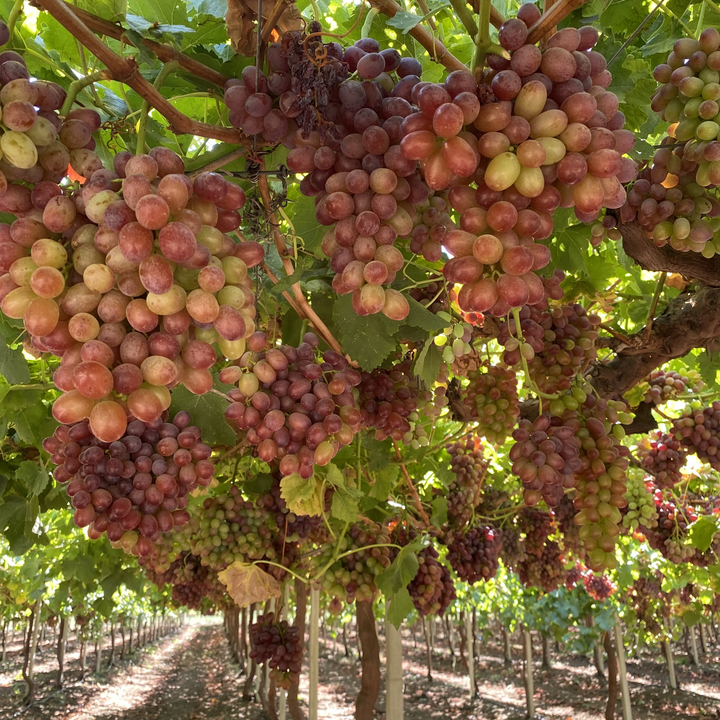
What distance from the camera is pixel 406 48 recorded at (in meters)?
1.76

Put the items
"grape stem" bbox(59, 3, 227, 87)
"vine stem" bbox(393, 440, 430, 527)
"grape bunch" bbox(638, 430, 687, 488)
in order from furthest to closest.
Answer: "grape bunch" bbox(638, 430, 687, 488), "vine stem" bbox(393, 440, 430, 527), "grape stem" bbox(59, 3, 227, 87)

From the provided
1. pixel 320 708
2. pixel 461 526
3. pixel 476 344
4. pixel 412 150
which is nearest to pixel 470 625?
pixel 320 708

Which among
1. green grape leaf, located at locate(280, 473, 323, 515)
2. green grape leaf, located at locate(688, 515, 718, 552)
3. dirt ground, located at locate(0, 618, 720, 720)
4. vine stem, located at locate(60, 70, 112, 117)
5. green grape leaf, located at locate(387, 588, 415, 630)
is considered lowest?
dirt ground, located at locate(0, 618, 720, 720)

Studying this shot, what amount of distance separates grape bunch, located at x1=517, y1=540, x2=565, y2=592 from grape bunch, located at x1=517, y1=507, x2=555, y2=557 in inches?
14.7

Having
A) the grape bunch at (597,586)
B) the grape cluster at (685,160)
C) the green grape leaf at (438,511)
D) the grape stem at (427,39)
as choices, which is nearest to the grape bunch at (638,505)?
the green grape leaf at (438,511)

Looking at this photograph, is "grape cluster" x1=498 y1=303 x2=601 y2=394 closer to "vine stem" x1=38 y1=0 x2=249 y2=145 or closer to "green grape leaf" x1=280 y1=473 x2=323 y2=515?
"green grape leaf" x1=280 y1=473 x2=323 y2=515

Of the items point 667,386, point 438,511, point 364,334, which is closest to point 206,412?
point 364,334

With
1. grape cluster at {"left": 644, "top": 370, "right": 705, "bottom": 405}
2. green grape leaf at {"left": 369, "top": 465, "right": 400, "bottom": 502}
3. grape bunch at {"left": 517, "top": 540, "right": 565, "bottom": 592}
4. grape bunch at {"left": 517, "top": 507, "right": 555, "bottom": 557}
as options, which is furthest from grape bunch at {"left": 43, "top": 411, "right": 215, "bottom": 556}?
grape bunch at {"left": 517, "top": 540, "right": 565, "bottom": 592}

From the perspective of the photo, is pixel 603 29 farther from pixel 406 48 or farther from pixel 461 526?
pixel 461 526

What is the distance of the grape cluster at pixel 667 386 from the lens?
373 cm

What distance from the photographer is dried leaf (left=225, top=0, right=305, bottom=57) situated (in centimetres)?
108

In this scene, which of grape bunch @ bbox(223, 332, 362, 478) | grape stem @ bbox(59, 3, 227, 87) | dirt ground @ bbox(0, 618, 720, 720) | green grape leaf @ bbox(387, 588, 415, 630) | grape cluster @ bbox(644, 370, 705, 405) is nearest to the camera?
grape stem @ bbox(59, 3, 227, 87)

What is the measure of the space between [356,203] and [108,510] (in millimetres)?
1283

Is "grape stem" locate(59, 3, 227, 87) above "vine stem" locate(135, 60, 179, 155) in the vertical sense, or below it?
above
